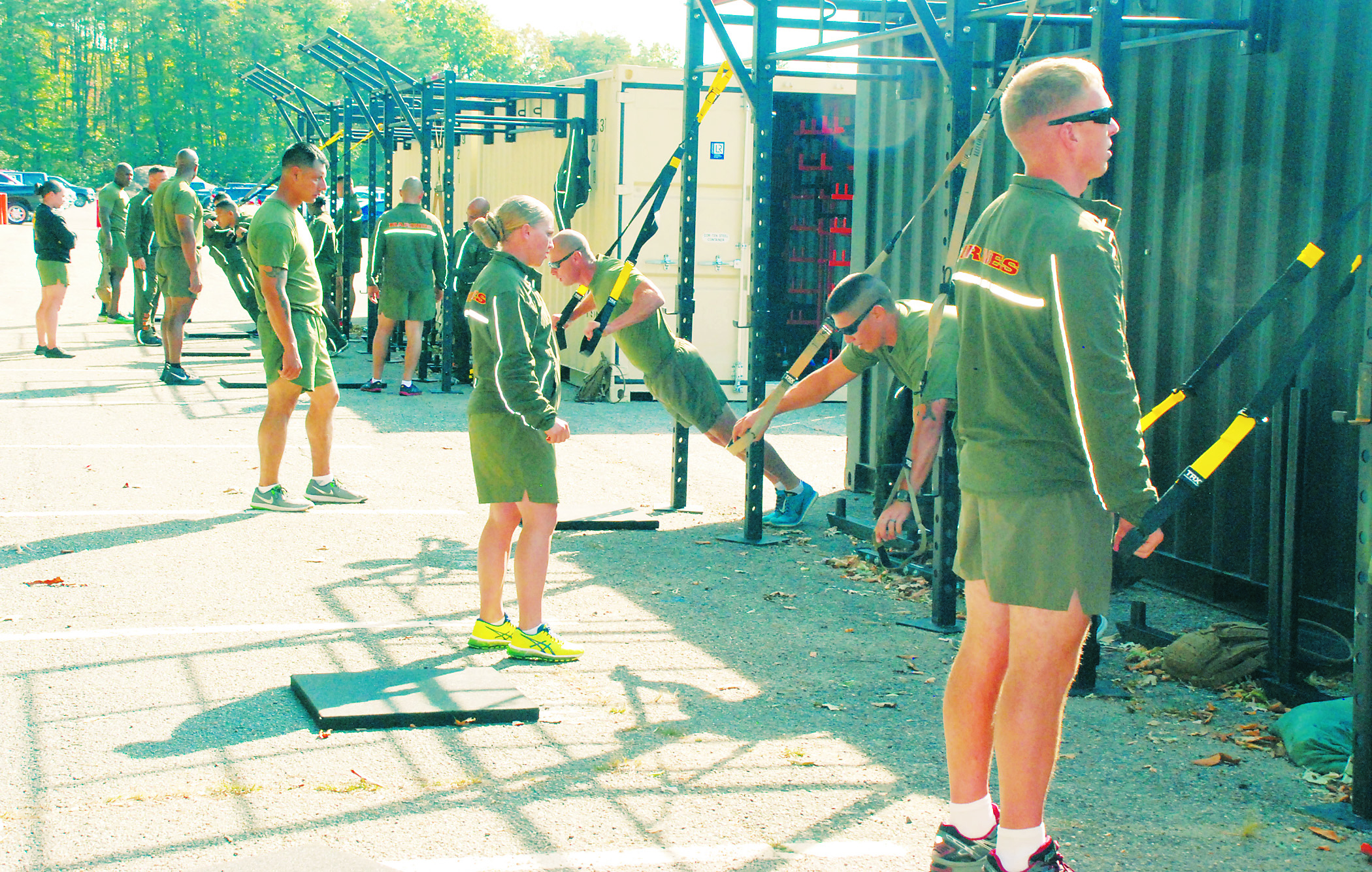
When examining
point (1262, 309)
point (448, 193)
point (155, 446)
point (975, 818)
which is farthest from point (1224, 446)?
point (448, 193)

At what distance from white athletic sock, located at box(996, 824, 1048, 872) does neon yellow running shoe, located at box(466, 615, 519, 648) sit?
2.67m

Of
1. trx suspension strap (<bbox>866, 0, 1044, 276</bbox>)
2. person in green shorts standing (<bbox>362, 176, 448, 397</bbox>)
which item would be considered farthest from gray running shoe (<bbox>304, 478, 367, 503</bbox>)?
person in green shorts standing (<bbox>362, 176, 448, 397</bbox>)

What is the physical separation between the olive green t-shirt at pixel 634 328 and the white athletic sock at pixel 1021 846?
4789 millimetres

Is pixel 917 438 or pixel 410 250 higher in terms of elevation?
pixel 410 250

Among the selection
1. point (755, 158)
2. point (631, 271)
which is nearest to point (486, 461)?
point (631, 271)

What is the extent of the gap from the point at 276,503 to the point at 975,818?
5727 mm

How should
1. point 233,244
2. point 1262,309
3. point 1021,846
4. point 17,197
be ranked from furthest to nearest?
point 17,197 < point 233,244 < point 1262,309 < point 1021,846

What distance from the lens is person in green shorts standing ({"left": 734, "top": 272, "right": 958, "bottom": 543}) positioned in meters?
6.14

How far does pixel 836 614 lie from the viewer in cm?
650

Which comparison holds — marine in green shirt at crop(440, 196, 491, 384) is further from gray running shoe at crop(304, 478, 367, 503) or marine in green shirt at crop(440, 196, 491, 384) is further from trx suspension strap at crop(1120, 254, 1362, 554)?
trx suspension strap at crop(1120, 254, 1362, 554)

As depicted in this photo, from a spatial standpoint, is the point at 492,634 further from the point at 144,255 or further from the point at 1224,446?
the point at 144,255

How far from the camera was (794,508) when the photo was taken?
849cm

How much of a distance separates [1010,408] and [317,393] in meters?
5.84

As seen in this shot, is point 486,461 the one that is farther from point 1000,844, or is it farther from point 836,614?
point 1000,844
